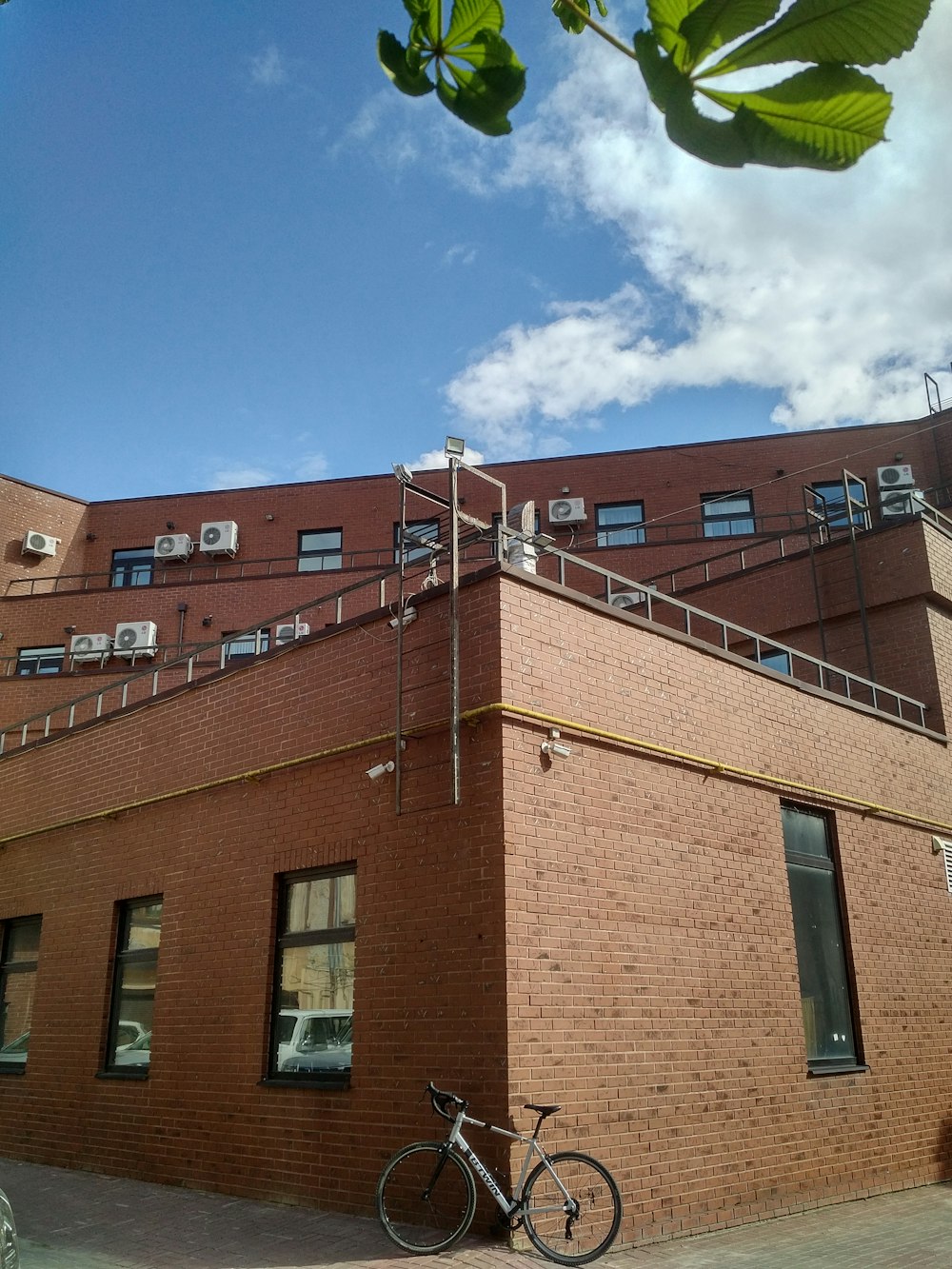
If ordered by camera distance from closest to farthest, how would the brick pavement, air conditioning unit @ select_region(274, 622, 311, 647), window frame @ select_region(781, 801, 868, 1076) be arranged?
the brick pavement < window frame @ select_region(781, 801, 868, 1076) < air conditioning unit @ select_region(274, 622, 311, 647)

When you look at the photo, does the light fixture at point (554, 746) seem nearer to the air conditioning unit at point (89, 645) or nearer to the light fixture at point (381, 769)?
the light fixture at point (381, 769)

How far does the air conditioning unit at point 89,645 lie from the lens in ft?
81.2

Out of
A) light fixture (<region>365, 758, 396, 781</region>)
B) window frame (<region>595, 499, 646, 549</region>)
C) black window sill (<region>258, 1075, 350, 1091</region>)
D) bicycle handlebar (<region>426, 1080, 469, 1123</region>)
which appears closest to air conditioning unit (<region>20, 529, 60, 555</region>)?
window frame (<region>595, 499, 646, 549</region>)

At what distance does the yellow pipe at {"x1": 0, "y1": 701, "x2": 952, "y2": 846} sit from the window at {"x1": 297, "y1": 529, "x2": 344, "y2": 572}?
14.6m

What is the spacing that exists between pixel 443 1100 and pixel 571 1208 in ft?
3.34

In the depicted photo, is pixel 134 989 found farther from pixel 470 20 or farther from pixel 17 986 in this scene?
pixel 470 20

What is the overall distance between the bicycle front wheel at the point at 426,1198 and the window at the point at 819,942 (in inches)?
159

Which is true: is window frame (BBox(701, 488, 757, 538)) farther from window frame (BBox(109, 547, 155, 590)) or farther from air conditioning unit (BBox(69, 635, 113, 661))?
air conditioning unit (BBox(69, 635, 113, 661))

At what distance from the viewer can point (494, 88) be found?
1.50 metres

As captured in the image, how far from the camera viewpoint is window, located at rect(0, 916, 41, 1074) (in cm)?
1249

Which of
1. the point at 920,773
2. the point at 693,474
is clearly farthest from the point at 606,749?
the point at 693,474

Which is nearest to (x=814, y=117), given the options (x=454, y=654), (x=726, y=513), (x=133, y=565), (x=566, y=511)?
(x=454, y=654)

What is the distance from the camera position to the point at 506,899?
304 inches

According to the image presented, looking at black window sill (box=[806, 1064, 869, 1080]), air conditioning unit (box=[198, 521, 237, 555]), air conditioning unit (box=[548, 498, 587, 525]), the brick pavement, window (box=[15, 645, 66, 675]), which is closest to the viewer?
the brick pavement
